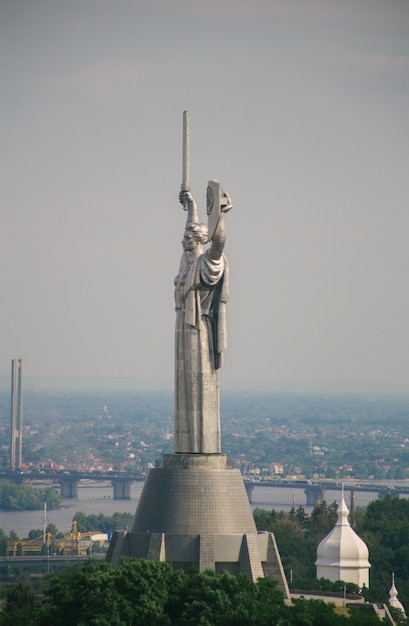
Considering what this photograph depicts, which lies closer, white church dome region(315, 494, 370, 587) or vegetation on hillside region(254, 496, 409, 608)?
white church dome region(315, 494, 370, 587)

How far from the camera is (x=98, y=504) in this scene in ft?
503

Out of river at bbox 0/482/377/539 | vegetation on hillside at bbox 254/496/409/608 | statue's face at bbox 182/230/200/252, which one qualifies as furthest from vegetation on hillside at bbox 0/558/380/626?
river at bbox 0/482/377/539

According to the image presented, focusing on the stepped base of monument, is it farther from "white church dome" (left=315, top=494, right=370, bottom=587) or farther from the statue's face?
"white church dome" (left=315, top=494, right=370, bottom=587)

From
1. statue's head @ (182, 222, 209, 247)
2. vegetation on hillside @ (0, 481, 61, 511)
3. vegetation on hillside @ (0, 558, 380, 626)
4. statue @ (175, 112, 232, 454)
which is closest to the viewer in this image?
vegetation on hillside @ (0, 558, 380, 626)

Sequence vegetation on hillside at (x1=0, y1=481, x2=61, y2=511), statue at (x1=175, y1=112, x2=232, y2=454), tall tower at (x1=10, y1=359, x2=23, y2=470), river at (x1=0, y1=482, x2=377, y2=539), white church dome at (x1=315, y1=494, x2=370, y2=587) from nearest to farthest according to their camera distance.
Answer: statue at (x1=175, y1=112, x2=232, y2=454)
white church dome at (x1=315, y1=494, x2=370, y2=587)
river at (x1=0, y1=482, x2=377, y2=539)
vegetation on hillside at (x1=0, y1=481, x2=61, y2=511)
tall tower at (x1=10, y1=359, x2=23, y2=470)

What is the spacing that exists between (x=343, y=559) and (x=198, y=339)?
1161cm

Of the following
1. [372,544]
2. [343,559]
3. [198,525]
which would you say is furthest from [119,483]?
[198,525]

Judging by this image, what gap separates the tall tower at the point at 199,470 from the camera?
37312 millimetres

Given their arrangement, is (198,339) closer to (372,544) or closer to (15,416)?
(372,544)

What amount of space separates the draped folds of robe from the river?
70.1 m

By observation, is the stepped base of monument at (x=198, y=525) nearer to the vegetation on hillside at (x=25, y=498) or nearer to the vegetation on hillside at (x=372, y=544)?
the vegetation on hillside at (x=372, y=544)

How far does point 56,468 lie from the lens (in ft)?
600

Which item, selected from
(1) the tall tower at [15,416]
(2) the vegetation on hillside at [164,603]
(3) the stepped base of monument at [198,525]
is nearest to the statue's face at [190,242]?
(3) the stepped base of monument at [198,525]

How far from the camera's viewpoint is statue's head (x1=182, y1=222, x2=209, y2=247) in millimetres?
38844
